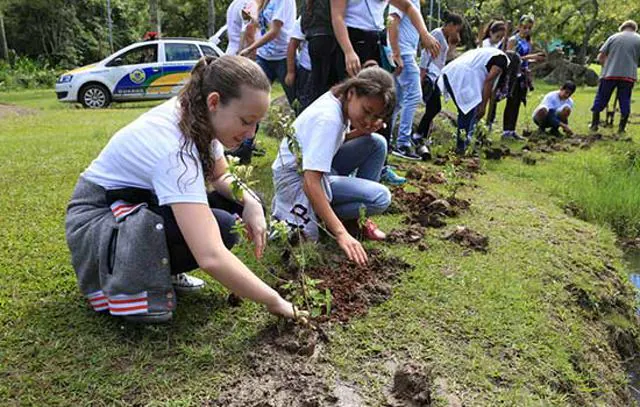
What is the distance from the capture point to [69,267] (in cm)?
292

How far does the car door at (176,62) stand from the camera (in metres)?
13.0

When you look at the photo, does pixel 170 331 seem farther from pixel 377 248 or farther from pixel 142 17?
pixel 142 17

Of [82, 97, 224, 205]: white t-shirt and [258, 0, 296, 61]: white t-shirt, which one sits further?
[258, 0, 296, 61]: white t-shirt

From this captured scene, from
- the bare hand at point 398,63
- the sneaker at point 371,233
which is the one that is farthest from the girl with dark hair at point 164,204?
the bare hand at point 398,63

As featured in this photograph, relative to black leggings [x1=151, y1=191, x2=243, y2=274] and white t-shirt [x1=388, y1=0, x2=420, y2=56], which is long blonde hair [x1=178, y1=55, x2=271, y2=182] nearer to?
black leggings [x1=151, y1=191, x2=243, y2=274]

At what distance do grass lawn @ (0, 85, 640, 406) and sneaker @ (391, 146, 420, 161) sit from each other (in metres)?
1.76

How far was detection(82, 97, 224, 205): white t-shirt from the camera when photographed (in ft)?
6.59

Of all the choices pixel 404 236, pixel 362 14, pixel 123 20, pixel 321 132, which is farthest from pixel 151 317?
pixel 123 20

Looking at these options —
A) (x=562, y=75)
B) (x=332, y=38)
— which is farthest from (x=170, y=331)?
(x=562, y=75)

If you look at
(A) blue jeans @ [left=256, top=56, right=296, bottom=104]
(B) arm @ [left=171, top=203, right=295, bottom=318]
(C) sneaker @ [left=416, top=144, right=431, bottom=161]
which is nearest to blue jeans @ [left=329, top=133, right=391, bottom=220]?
(B) arm @ [left=171, top=203, right=295, bottom=318]

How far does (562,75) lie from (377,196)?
21386 mm

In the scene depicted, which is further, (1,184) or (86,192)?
(1,184)

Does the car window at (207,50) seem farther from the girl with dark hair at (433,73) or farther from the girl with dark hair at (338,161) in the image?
the girl with dark hair at (338,161)

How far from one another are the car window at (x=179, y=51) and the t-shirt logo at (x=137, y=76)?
0.66 m
